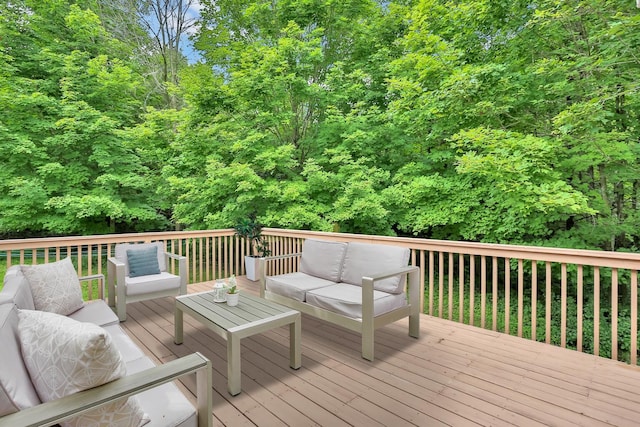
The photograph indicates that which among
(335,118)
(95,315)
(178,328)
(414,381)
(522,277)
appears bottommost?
(414,381)

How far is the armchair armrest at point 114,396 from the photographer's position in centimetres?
105

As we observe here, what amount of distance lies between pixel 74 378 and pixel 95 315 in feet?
5.99

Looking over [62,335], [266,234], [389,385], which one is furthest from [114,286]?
[389,385]

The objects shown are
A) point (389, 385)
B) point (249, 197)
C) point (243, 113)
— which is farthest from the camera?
point (243, 113)

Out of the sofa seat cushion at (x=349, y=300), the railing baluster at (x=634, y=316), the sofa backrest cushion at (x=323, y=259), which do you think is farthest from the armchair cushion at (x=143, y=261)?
the railing baluster at (x=634, y=316)

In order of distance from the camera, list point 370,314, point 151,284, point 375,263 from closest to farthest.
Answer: point 370,314 → point 375,263 → point 151,284

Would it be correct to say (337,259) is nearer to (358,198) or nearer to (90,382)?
(90,382)

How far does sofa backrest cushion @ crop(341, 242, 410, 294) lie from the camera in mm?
3211

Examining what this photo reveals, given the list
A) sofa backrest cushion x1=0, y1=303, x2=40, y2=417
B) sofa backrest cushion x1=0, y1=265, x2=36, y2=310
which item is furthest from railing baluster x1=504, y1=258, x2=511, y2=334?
sofa backrest cushion x1=0, y1=265, x2=36, y2=310

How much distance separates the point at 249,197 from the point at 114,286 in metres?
3.33

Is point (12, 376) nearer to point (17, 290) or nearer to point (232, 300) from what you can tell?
point (17, 290)

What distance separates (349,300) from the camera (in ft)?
9.75

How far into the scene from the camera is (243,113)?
304 inches

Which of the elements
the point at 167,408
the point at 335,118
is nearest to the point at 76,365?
the point at 167,408
